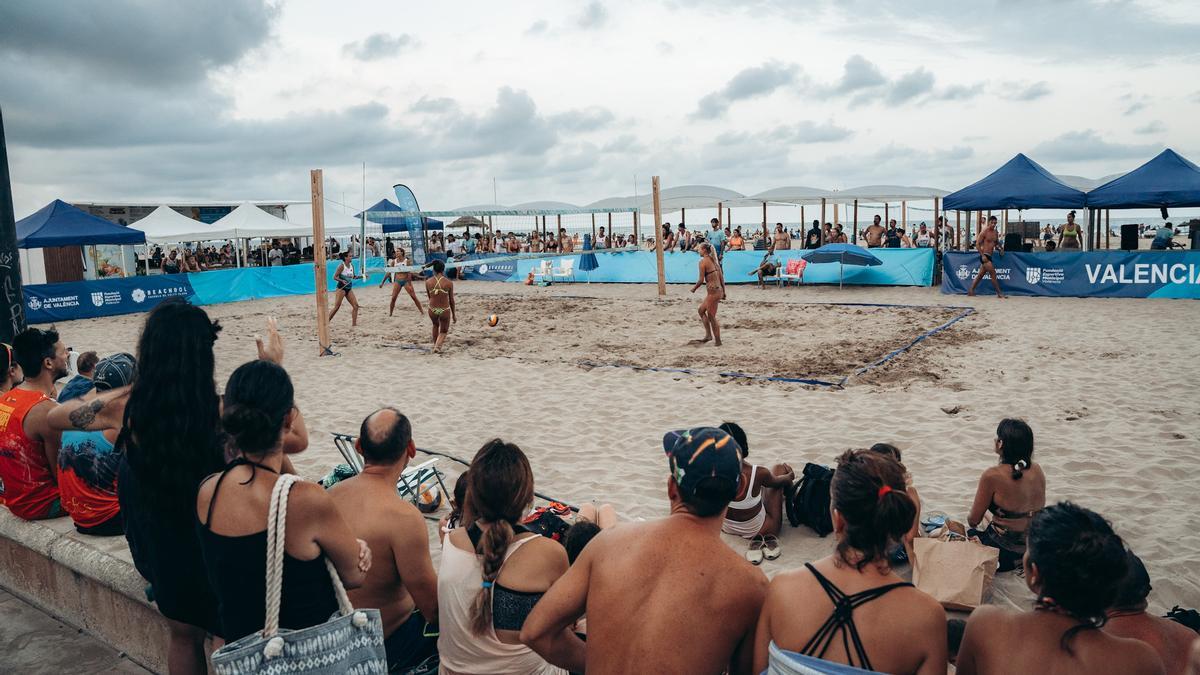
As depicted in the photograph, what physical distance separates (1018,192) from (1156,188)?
2349 millimetres

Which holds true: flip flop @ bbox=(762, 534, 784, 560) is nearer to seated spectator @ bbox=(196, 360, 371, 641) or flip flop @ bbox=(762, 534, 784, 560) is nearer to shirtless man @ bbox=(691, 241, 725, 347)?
seated spectator @ bbox=(196, 360, 371, 641)

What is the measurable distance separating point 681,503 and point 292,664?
1.13m

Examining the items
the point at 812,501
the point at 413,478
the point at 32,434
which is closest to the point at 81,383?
the point at 32,434

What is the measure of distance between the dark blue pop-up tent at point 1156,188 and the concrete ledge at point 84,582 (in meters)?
17.2

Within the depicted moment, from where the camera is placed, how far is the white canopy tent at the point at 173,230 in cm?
2167

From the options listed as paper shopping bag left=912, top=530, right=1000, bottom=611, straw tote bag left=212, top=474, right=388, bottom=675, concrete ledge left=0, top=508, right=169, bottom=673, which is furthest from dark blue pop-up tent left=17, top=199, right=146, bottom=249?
paper shopping bag left=912, top=530, right=1000, bottom=611

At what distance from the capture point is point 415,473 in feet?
15.8

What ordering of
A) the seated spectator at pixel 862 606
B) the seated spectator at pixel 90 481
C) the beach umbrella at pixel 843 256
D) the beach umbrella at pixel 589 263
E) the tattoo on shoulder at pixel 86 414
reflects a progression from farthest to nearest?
the beach umbrella at pixel 589 263 → the beach umbrella at pixel 843 256 → the seated spectator at pixel 90 481 → the tattoo on shoulder at pixel 86 414 → the seated spectator at pixel 862 606

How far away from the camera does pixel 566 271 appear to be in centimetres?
2208

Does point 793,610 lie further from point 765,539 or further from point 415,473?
point 415,473

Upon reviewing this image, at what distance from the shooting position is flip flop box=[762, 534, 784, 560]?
424cm

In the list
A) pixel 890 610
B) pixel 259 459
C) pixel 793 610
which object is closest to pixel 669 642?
pixel 793 610

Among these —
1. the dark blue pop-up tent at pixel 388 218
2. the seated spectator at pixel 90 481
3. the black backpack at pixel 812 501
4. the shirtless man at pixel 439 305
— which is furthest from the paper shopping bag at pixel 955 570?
the dark blue pop-up tent at pixel 388 218

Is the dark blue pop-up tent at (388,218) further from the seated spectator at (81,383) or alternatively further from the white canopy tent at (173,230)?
the seated spectator at (81,383)
